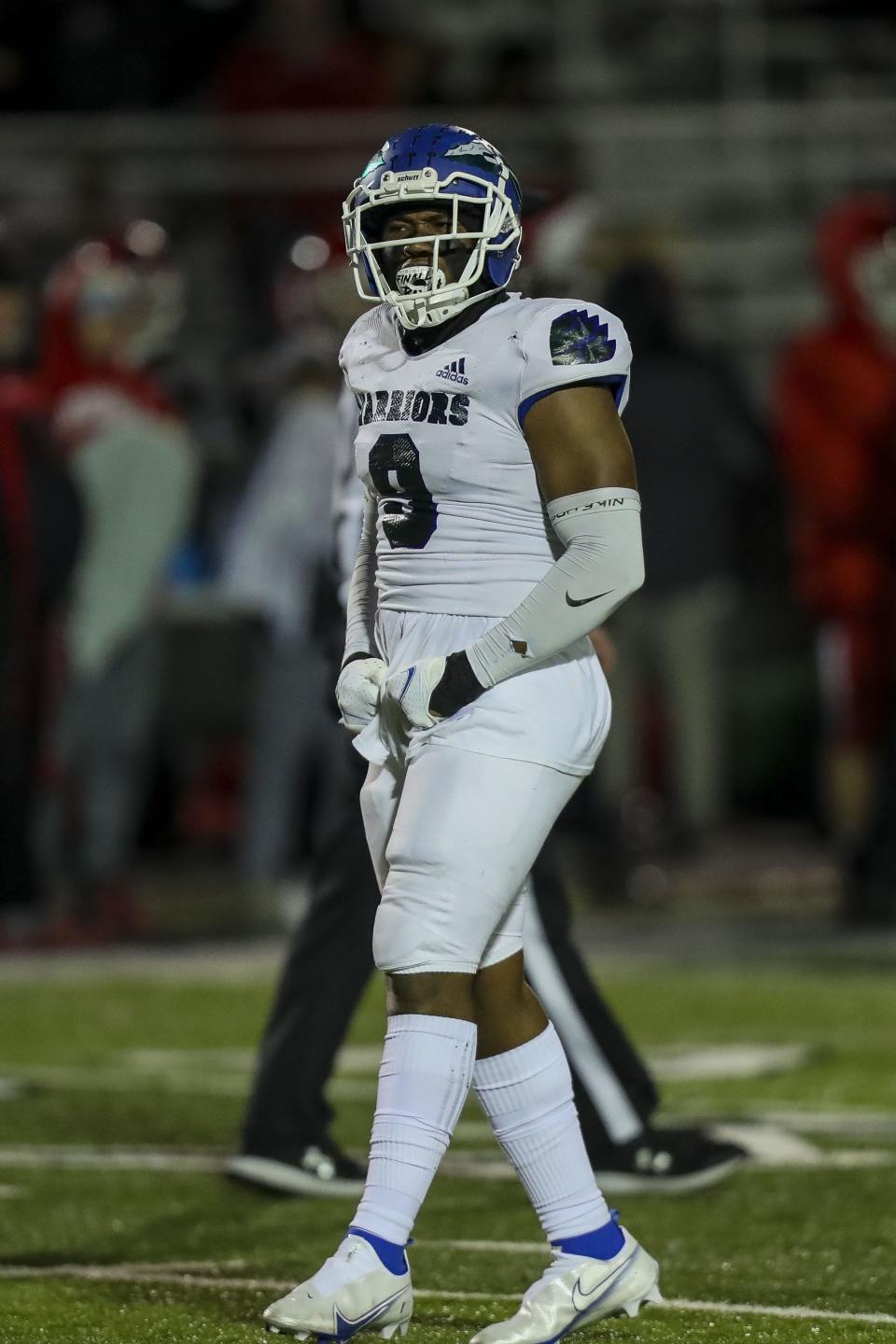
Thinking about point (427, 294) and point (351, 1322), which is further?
point (427, 294)

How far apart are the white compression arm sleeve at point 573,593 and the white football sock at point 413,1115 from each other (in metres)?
0.55

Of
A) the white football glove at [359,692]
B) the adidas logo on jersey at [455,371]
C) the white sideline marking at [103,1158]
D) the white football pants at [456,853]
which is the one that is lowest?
the white sideline marking at [103,1158]

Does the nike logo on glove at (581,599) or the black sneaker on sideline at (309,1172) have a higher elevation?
the nike logo on glove at (581,599)

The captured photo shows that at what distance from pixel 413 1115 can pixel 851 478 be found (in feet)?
21.1

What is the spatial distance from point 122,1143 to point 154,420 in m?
4.21

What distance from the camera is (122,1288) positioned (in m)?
4.64

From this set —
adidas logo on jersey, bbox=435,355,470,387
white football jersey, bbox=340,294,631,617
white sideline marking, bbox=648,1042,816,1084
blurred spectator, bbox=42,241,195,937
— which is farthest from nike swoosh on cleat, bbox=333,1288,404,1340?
blurred spectator, bbox=42,241,195,937

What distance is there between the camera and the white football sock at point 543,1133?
164 inches

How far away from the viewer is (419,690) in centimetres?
414

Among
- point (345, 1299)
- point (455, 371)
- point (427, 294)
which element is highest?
→ point (427, 294)

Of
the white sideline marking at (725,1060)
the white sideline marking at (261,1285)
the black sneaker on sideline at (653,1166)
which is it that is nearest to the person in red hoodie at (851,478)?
the white sideline marking at (725,1060)

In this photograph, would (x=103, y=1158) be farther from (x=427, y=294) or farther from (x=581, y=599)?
(x=427, y=294)

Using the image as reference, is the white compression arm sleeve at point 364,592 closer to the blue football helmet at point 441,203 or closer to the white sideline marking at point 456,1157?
the blue football helmet at point 441,203

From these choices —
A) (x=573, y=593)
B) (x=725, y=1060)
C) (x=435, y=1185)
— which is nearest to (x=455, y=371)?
(x=573, y=593)
